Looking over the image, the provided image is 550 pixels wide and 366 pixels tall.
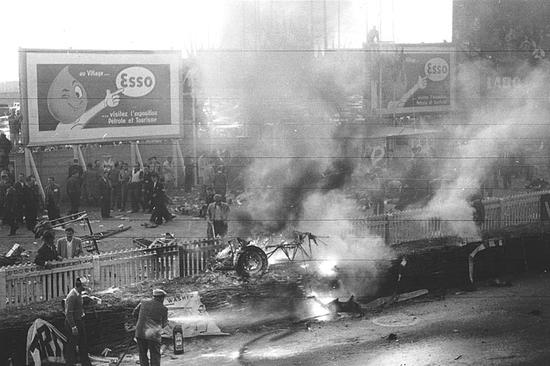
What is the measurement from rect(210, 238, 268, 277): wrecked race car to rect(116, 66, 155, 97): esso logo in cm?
732

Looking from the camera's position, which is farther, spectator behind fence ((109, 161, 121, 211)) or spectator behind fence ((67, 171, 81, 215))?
spectator behind fence ((109, 161, 121, 211))

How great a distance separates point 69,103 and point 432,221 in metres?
9.19

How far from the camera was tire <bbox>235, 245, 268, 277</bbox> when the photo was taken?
12.6 m

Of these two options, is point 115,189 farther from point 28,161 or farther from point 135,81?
point 135,81

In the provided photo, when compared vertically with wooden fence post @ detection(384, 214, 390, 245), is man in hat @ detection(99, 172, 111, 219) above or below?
above

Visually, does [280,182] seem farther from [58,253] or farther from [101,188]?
[58,253]

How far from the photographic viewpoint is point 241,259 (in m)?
12.6

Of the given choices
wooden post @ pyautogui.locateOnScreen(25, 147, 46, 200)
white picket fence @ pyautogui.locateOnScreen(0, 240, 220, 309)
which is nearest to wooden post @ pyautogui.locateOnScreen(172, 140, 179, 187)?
wooden post @ pyautogui.locateOnScreen(25, 147, 46, 200)

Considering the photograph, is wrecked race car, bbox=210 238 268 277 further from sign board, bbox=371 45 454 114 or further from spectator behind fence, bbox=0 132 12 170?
sign board, bbox=371 45 454 114

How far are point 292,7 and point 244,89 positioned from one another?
12.1 ft

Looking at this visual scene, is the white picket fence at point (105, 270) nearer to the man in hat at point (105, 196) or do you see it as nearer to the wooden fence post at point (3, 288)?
the wooden fence post at point (3, 288)

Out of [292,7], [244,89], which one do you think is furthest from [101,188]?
[292,7]

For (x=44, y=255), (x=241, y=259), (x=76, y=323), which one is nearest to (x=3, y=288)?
(x=44, y=255)

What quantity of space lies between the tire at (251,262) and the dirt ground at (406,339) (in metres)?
1.94
